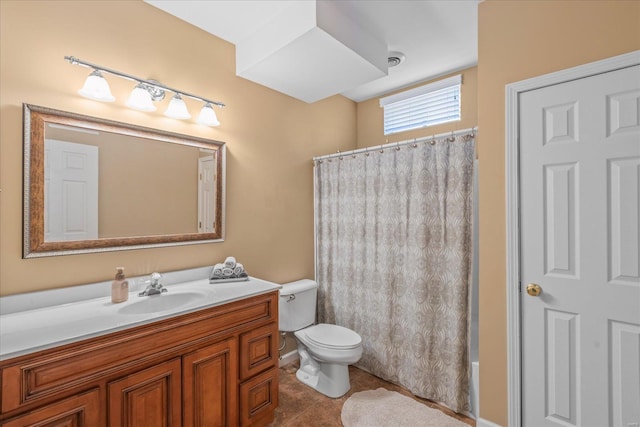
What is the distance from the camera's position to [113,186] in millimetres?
1693

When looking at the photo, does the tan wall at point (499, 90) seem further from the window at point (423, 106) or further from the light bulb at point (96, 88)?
the light bulb at point (96, 88)

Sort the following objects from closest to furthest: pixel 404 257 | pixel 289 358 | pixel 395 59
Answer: pixel 404 257 → pixel 395 59 → pixel 289 358

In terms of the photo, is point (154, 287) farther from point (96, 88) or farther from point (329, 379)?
point (329, 379)

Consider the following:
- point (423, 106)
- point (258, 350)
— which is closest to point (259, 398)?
point (258, 350)

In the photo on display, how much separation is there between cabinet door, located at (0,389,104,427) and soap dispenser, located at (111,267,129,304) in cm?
47

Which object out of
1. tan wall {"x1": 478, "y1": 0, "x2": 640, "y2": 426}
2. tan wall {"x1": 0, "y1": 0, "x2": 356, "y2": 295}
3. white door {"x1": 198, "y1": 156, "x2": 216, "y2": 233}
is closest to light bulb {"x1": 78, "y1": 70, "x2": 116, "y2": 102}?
tan wall {"x1": 0, "y1": 0, "x2": 356, "y2": 295}

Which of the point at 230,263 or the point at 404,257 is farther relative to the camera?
the point at 404,257

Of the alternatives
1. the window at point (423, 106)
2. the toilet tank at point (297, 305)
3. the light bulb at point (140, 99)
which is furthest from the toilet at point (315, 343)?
the window at point (423, 106)

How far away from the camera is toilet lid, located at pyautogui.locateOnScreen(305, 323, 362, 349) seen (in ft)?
7.04

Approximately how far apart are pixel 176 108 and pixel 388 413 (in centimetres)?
242

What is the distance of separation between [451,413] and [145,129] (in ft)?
8.84

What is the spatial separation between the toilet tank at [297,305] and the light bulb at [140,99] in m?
1.58

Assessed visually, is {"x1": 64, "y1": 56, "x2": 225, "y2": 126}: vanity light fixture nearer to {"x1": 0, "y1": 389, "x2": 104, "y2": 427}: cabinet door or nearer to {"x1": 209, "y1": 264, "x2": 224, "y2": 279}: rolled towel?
{"x1": 209, "y1": 264, "x2": 224, "y2": 279}: rolled towel

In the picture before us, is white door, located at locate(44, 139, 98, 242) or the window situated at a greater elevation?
A: the window
